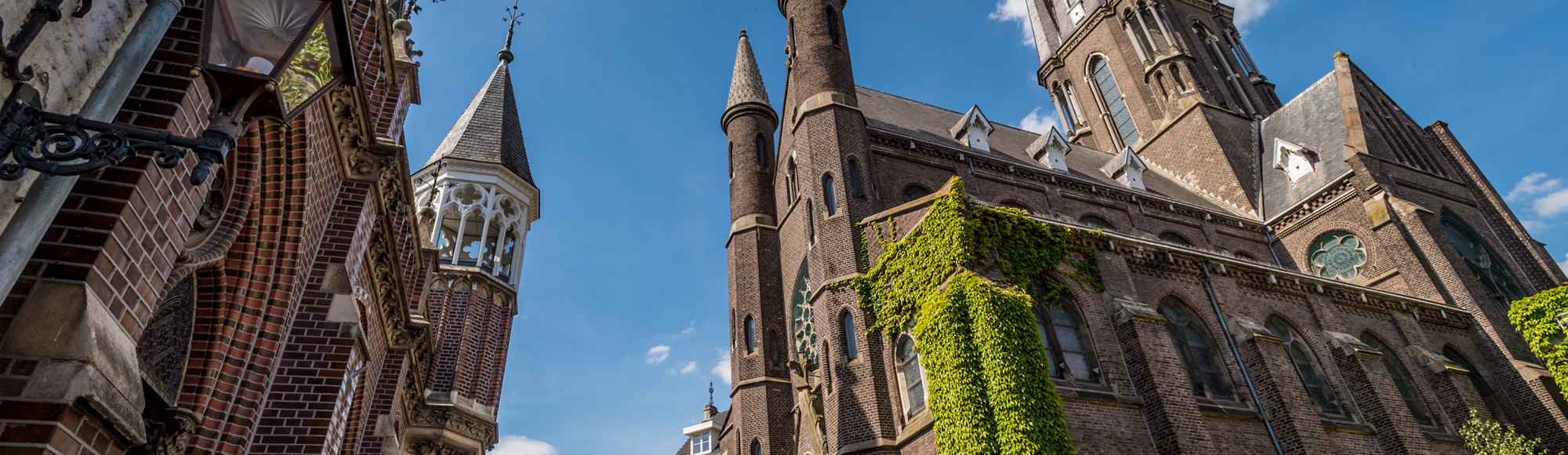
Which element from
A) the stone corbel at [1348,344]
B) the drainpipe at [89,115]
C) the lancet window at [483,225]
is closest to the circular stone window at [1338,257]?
the stone corbel at [1348,344]

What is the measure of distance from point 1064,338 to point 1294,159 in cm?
1926

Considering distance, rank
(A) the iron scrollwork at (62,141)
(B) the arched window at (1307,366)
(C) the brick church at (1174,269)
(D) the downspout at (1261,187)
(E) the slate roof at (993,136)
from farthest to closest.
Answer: (D) the downspout at (1261,187)
(E) the slate roof at (993,136)
(B) the arched window at (1307,366)
(C) the brick church at (1174,269)
(A) the iron scrollwork at (62,141)

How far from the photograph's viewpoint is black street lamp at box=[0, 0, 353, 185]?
277cm

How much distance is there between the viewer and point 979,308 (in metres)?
14.0

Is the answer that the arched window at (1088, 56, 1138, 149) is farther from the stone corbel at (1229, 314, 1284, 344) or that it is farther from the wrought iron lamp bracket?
the wrought iron lamp bracket

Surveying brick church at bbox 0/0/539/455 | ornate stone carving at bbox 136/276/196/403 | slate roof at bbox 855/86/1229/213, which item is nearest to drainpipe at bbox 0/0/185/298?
brick church at bbox 0/0/539/455

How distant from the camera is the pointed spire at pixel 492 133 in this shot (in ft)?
62.0

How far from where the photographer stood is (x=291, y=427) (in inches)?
316

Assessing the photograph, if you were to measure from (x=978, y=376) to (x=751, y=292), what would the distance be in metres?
8.57

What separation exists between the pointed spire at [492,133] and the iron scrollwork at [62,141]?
16215 millimetres

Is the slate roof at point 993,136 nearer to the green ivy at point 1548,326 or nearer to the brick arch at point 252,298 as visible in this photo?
the green ivy at point 1548,326

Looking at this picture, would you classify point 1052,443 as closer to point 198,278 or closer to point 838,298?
point 838,298

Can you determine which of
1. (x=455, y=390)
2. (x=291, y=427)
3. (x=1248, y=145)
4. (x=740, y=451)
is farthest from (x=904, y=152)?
(x=1248, y=145)

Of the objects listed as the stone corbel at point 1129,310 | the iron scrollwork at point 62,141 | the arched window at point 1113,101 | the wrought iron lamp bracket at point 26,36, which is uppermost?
the arched window at point 1113,101
